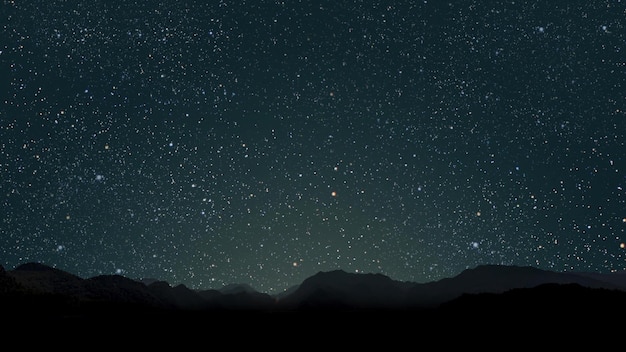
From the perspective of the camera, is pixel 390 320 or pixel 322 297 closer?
pixel 390 320

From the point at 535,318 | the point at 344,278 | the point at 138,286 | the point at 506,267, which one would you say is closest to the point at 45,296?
the point at 138,286

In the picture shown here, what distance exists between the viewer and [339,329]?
34.3ft

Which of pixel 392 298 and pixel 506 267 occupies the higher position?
pixel 506 267

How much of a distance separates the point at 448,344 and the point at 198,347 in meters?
5.34

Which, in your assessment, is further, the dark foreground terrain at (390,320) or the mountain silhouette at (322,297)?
the mountain silhouette at (322,297)

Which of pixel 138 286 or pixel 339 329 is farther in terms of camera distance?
pixel 138 286

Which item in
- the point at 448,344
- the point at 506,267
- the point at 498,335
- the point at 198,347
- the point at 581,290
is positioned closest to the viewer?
the point at 198,347

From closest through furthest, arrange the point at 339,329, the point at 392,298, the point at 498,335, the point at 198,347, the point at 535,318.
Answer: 1. the point at 198,347
2. the point at 339,329
3. the point at 498,335
4. the point at 535,318
5. the point at 392,298

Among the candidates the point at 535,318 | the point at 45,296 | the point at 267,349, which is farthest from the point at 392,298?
the point at 267,349

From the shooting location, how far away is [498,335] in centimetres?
1114

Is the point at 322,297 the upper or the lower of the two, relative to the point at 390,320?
lower

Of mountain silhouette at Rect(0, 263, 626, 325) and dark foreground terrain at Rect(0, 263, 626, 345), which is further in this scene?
mountain silhouette at Rect(0, 263, 626, 325)

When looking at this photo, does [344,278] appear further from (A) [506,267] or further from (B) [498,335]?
(B) [498,335]

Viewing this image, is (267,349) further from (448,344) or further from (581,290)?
(581,290)
